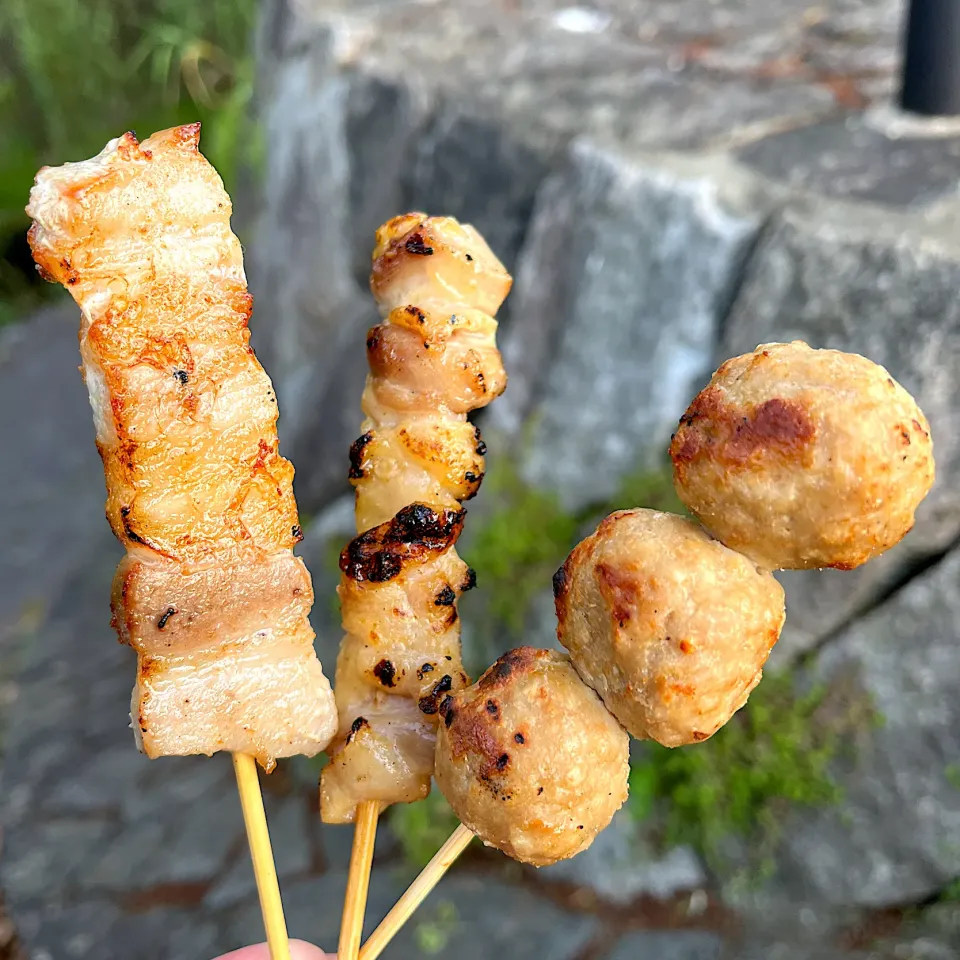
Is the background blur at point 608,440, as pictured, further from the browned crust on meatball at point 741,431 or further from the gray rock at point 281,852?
the browned crust on meatball at point 741,431

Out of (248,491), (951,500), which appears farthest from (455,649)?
(951,500)

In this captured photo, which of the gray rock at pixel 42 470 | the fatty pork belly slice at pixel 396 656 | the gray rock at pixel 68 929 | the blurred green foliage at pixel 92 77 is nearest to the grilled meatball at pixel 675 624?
the fatty pork belly slice at pixel 396 656

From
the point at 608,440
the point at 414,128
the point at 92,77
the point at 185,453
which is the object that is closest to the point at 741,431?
the point at 185,453

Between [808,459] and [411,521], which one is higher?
[808,459]

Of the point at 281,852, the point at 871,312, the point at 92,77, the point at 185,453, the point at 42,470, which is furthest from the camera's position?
the point at 92,77

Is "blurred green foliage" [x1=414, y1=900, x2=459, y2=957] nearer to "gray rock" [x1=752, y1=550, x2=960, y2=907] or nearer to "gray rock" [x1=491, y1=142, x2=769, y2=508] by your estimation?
"gray rock" [x1=752, y1=550, x2=960, y2=907]

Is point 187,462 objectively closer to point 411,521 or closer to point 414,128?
point 411,521

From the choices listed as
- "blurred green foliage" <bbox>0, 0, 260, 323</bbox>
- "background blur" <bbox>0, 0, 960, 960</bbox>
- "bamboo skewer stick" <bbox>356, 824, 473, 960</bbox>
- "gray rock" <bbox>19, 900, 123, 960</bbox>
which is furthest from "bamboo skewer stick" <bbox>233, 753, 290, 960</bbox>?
"blurred green foliage" <bbox>0, 0, 260, 323</bbox>
